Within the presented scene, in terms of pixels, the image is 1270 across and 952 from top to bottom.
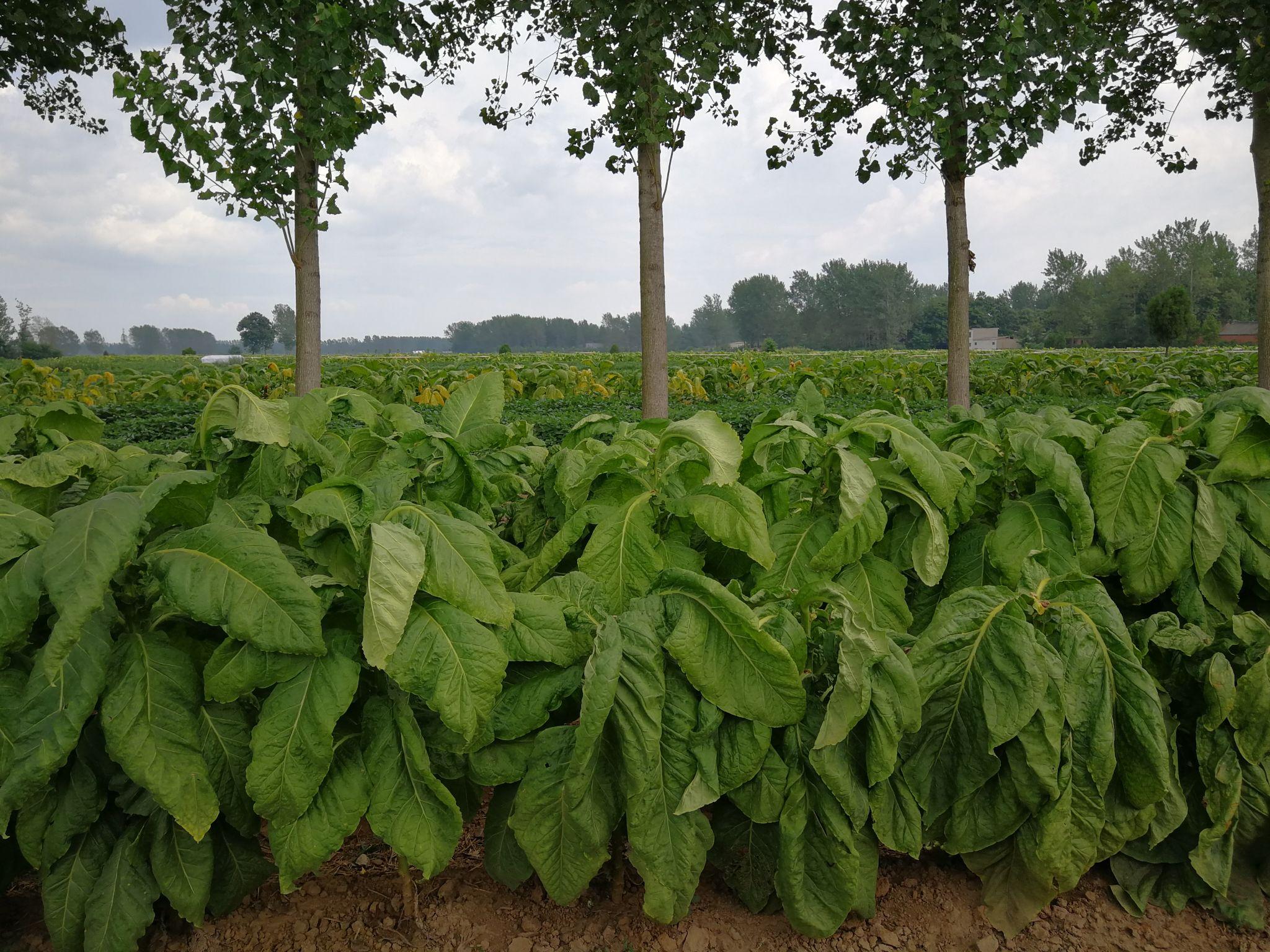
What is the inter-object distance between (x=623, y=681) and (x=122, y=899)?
117cm

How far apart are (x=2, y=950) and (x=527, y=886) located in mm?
1180

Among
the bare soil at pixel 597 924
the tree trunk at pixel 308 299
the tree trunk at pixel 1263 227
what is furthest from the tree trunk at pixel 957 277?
the bare soil at pixel 597 924

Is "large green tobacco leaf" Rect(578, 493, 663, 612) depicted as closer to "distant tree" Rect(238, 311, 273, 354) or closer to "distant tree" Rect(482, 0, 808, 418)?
"distant tree" Rect(482, 0, 808, 418)

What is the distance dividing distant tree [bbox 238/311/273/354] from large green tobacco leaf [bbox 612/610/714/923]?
263 ft

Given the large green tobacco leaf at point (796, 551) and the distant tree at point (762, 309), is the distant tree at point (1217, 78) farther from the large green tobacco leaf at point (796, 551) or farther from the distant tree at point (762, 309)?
the distant tree at point (762, 309)

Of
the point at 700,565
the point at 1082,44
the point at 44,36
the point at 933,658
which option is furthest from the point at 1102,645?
the point at 44,36

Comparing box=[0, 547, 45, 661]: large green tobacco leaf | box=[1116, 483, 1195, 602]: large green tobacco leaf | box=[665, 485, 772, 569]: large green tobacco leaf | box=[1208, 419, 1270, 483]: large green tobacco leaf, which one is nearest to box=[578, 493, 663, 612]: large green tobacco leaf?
box=[665, 485, 772, 569]: large green tobacco leaf

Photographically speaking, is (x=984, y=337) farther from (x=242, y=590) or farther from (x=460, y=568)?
(x=242, y=590)

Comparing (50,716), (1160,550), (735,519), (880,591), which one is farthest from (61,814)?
(1160,550)

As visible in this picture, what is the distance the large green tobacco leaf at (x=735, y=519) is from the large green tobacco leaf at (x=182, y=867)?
132 cm

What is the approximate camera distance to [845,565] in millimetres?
2232

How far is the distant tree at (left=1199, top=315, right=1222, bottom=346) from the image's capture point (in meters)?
57.5

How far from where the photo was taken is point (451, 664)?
1.61 metres

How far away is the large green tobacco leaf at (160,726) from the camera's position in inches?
62.7
